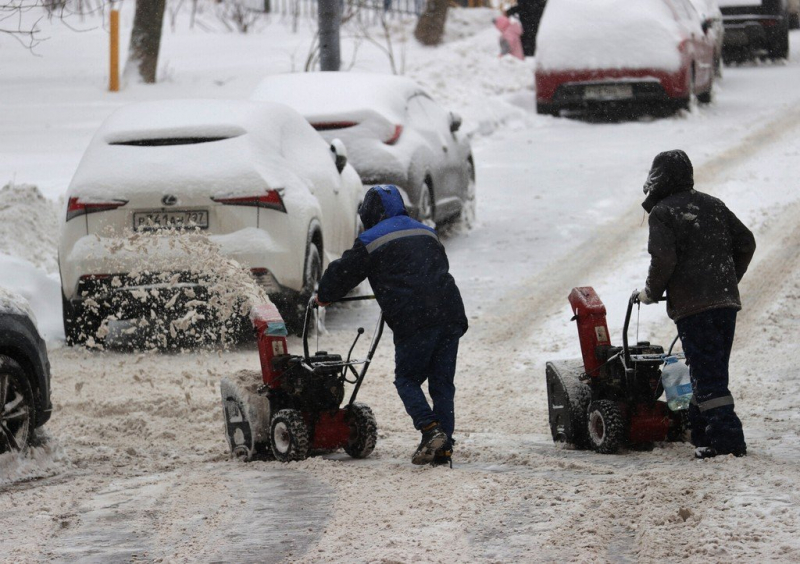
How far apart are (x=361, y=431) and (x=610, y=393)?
49.7 inches

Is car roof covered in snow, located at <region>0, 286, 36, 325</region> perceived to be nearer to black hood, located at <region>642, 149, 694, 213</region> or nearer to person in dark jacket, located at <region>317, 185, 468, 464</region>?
person in dark jacket, located at <region>317, 185, 468, 464</region>

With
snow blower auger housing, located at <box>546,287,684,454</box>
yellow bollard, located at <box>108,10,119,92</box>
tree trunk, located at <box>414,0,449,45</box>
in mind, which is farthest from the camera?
tree trunk, located at <box>414,0,449,45</box>

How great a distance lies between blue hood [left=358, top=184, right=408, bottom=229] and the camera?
625 centimetres

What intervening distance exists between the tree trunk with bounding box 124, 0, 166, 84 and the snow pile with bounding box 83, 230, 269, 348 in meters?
13.3

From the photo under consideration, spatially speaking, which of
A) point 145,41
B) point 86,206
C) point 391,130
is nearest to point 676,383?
point 86,206

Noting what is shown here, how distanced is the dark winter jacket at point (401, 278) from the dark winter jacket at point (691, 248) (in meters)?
0.99

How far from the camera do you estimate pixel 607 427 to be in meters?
6.23

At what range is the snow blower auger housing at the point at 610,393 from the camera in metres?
6.29

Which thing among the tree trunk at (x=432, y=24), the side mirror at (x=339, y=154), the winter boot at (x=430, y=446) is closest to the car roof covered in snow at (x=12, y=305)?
the winter boot at (x=430, y=446)

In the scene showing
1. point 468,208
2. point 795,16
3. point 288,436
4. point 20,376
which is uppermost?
point 20,376

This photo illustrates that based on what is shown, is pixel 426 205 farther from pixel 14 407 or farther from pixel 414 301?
pixel 14 407

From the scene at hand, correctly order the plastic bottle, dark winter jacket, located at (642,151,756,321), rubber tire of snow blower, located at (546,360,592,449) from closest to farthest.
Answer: dark winter jacket, located at (642,151,756,321)
the plastic bottle
rubber tire of snow blower, located at (546,360,592,449)

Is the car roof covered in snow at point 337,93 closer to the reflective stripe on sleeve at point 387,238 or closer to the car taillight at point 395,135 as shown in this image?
the car taillight at point 395,135

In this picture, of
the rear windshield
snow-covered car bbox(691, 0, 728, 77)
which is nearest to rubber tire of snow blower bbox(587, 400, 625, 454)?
the rear windshield
